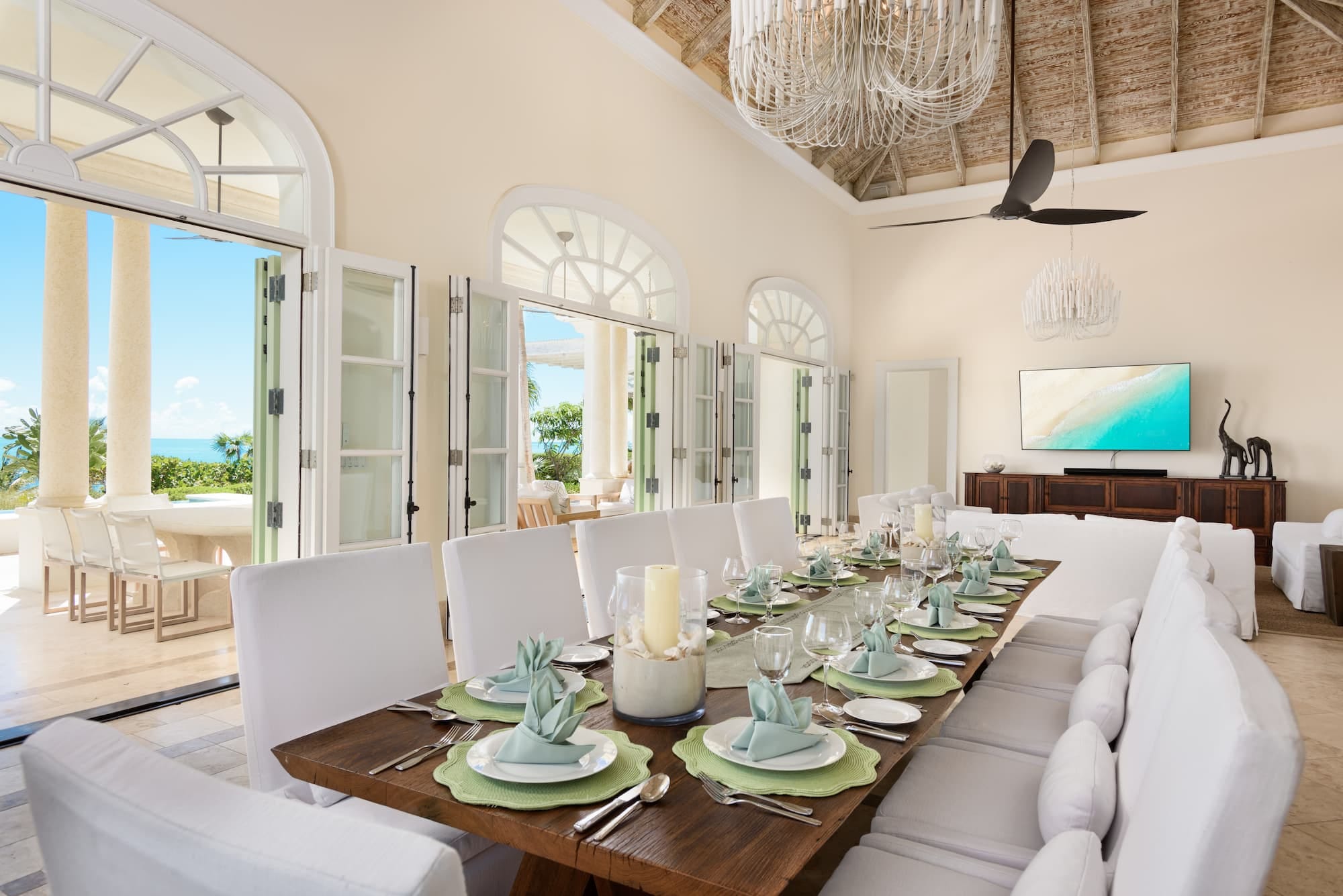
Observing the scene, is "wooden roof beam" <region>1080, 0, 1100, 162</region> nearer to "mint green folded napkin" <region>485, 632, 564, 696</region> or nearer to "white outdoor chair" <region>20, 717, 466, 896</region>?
"mint green folded napkin" <region>485, 632, 564, 696</region>

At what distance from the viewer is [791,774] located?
127 cm

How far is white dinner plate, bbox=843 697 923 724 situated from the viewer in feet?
4.94

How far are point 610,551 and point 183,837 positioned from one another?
2.17m

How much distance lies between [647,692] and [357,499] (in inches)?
111

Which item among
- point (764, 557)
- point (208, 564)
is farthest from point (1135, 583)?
point (208, 564)

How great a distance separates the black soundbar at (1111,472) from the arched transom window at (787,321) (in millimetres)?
2817

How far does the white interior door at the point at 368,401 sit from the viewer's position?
3748 millimetres

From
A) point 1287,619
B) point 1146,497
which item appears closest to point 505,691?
point 1287,619

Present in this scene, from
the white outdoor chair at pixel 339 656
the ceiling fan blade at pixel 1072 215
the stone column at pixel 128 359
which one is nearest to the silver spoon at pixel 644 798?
the white outdoor chair at pixel 339 656

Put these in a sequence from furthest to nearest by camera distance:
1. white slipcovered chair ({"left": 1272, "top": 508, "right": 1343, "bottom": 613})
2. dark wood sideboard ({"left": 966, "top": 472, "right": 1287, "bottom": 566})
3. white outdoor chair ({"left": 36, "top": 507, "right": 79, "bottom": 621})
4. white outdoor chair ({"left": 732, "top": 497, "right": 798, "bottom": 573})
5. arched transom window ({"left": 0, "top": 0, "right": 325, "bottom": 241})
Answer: dark wood sideboard ({"left": 966, "top": 472, "right": 1287, "bottom": 566}), white slipcovered chair ({"left": 1272, "top": 508, "right": 1343, "bottom": 613}), white outdoor chair ({"left": 36, "top": 507, "right": 79, "bottom": 621}), white outdoor chair ({"left": 732, "top": 497, "right": 798, "bottom": 573}), arched transom window ({"left": 0, "top": 0, "right": 325, "bottom": 241})

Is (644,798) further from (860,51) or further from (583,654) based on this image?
(860,51)

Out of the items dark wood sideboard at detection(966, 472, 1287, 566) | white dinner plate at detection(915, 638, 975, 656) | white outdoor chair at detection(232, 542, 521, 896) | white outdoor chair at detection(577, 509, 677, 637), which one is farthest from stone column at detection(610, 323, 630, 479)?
white dinner plate at detection(915, 638, 975, 656)

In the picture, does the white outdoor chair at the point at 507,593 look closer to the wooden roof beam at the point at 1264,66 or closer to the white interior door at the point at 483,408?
the white interior door at the point at 483,408

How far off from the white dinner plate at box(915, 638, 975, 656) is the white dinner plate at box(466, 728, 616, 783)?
958 millimetres
